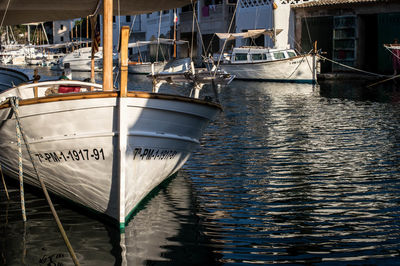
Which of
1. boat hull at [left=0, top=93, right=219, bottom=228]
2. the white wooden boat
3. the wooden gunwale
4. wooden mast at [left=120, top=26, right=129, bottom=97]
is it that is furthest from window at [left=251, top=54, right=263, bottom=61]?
wooden mast at [left=120, top=26, right=129, bottom=97]

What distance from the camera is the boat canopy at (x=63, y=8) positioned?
40.3 feet

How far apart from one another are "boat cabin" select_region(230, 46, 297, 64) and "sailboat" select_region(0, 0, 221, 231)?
92.9 ft

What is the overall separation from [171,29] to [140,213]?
53.9m

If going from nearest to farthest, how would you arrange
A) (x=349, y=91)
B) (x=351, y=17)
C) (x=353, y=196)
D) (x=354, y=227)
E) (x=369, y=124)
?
1. (x=354, y=227)
2. (x=353, y=196)
3. (x=369, y=124)
4. (x=349, y=91)
5. (x=351, y=17)

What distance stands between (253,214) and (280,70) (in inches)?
1131

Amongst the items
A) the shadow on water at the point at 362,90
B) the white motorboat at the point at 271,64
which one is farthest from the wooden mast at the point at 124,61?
the white motorboat at the point at 271,64

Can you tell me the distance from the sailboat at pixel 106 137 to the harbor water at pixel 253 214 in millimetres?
484

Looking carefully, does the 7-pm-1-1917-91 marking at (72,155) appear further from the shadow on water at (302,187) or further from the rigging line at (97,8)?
the rigging line at (97,8)

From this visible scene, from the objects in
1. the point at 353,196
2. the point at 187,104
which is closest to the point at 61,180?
the point at 187,104

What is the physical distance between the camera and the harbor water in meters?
7.31

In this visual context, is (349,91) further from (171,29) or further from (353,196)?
(171,29)

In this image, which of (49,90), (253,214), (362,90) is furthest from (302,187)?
(362,90)

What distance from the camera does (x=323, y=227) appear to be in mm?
8188

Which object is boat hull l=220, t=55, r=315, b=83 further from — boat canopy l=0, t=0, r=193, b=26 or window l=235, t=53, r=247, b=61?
boat canopy l=0, t=0, r=193, b=26
